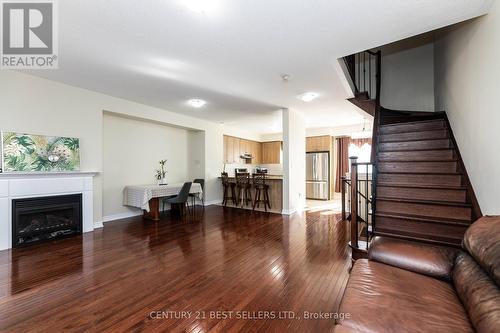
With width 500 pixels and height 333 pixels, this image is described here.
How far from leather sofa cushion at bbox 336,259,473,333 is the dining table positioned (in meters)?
4.41

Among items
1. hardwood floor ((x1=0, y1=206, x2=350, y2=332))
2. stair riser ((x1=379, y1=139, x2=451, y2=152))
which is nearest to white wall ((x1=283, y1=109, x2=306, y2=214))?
hardwood floor ((x1=0, y1=206, x2=350, y2=332))

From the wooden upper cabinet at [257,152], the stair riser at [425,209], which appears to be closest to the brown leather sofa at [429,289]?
the stair riser at [425,209]

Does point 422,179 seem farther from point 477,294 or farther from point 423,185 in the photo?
point 477,294

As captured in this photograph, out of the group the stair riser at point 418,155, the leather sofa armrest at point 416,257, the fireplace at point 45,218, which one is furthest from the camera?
the fireplace at point 45,218

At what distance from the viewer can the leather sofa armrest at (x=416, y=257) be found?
161 cm

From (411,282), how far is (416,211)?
1.69m

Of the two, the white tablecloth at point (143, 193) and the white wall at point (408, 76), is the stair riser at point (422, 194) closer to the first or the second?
the white wall at point (408, 76)

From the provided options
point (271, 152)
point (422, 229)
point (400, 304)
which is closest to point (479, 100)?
point (422, 229)

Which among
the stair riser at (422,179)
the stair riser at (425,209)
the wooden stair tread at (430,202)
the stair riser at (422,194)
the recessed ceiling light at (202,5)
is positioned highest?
the recessed ceiling light at (202,5)

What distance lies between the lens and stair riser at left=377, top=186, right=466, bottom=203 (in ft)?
9.00

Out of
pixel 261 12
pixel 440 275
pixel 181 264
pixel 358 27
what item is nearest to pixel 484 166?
pixel 440 275

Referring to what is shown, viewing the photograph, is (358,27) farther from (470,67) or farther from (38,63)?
(38,63)

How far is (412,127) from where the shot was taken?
3820mm

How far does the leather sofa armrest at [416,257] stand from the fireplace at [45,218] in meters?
4.72
